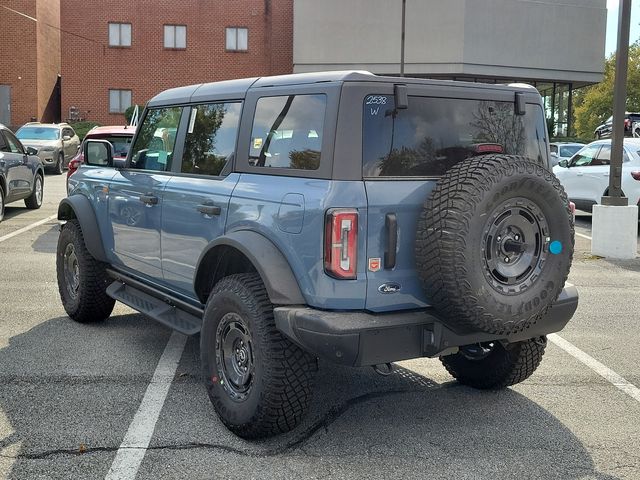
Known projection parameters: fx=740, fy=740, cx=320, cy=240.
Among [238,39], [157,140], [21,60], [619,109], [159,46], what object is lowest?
[157,140]

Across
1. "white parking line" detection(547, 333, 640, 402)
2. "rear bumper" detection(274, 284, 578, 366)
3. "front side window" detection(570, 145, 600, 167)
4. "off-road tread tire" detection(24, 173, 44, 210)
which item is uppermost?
"front side window" detection(570, 145, 600, 167)

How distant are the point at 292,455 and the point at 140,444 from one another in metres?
0.82

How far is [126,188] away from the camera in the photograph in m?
5.59

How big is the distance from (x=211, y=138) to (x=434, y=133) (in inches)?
61.7

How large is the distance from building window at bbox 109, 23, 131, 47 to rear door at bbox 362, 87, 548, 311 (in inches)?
1408

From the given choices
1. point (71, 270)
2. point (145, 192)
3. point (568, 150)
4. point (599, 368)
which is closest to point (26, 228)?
point (71, 270)

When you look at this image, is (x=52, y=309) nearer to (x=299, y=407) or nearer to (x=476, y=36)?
(x=299, y=407)

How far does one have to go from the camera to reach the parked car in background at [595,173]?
1269 centimetres

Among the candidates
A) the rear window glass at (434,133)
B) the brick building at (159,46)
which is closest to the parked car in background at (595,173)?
the rear window glass at (434,133)

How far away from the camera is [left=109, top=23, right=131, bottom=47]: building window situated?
37000 mm

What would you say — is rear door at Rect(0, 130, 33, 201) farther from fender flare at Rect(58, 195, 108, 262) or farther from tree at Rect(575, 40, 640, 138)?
tree at Rect(575, 40, 640, 138)

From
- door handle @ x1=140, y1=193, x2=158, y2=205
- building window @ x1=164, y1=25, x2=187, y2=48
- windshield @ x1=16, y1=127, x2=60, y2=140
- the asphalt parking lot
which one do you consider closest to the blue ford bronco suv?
the asphalt parking lot

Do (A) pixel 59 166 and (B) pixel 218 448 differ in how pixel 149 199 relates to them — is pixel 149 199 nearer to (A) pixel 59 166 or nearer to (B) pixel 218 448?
(B) pixel 218 448

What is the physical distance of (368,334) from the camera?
3.58 m
